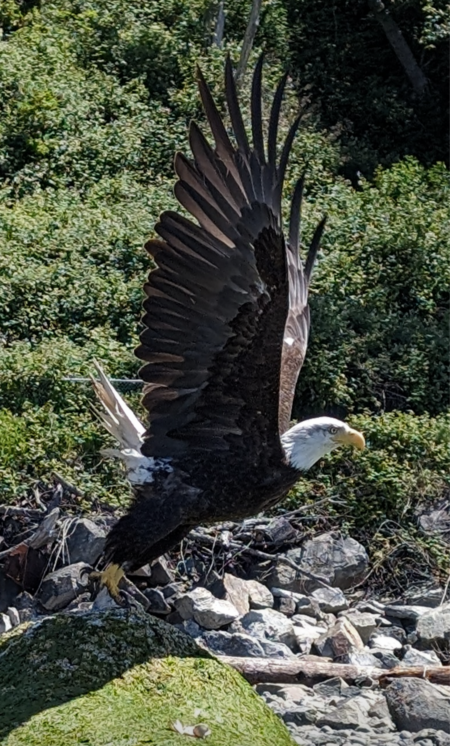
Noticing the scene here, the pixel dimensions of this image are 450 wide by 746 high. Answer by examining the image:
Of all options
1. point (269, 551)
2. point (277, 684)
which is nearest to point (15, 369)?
point (269, 551)

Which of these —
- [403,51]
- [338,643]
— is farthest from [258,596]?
[403,51]

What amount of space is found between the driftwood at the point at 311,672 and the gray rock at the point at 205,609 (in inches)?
21.8

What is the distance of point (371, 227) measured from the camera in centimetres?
1039

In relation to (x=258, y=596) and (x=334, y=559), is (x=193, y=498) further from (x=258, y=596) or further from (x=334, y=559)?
(x=334, y=559)

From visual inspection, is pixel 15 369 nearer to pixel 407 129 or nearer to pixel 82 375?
pixel 82 375

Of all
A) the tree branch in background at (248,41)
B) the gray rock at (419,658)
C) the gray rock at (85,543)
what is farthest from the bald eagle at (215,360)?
the tree branch in background at (248,41)

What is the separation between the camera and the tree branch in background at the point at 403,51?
13602 mm

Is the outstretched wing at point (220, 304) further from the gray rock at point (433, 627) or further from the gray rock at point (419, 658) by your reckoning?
the gray rock at point (433, 627)

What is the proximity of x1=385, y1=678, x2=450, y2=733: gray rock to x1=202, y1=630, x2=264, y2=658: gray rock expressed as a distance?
0.81 metres

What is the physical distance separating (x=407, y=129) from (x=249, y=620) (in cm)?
778

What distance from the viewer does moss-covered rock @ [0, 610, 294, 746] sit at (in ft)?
13.3

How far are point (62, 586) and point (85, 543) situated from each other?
32cm

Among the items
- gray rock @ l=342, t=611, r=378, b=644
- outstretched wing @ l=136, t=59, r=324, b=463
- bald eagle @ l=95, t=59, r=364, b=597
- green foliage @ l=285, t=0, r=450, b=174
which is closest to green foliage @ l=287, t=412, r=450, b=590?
gray rock @ l=342, t=611, r=378, b=644

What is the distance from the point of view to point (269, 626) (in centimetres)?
655
